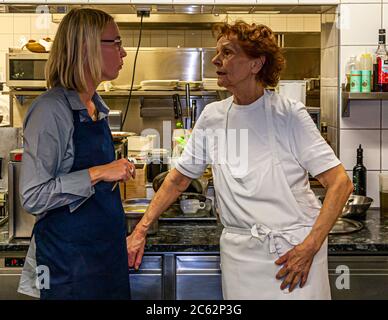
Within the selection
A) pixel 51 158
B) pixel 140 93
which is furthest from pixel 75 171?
pixel 140 93

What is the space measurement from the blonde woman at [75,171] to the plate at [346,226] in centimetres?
93

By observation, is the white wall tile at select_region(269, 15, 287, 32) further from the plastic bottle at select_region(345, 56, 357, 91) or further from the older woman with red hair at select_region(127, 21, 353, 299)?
the older woman with red hair at select_region(127, 21, 353, 299)

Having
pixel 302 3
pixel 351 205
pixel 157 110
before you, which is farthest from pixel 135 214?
pixel 157 110

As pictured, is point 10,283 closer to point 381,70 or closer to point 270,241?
point 270,241

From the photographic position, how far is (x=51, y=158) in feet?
5.40

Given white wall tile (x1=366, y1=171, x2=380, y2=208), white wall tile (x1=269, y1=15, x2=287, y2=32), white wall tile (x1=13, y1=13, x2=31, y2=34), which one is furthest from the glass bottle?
white wall tile (x1=13, y1=13, x2=31, y2=34)

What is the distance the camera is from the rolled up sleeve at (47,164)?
164 cm

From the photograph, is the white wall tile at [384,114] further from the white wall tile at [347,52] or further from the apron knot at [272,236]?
the apron knot at [272,236]

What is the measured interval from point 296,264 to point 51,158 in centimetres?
79

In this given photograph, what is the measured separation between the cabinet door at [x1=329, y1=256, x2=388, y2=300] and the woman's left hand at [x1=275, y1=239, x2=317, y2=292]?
0.41m

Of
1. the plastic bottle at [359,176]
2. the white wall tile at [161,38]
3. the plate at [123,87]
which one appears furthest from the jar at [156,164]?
the white wall tile at [161,38]

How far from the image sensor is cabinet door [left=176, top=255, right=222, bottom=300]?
223 centimetres

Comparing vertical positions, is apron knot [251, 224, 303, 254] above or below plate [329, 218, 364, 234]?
above
